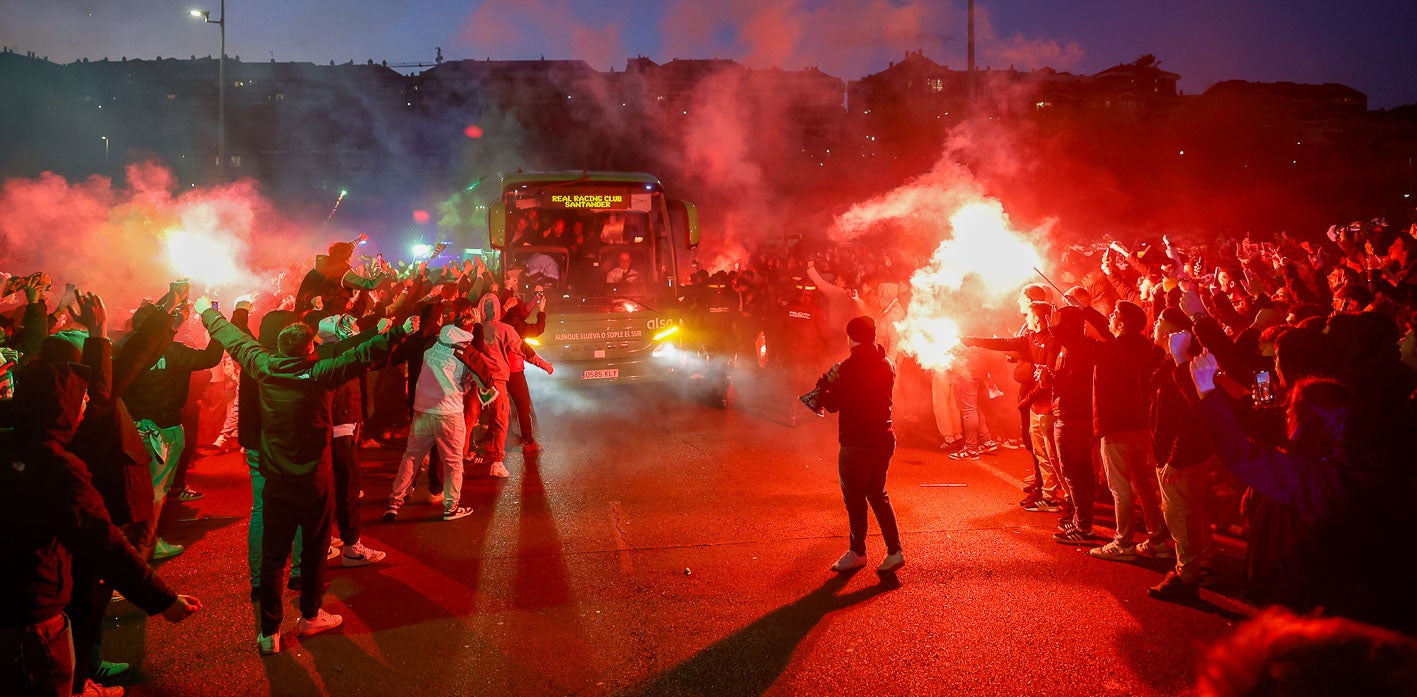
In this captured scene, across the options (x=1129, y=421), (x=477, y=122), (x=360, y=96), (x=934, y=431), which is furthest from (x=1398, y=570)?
(x=360, y=96)

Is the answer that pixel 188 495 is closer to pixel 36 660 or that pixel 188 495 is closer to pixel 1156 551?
pixel 36 660

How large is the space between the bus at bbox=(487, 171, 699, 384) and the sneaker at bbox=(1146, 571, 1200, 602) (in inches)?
326

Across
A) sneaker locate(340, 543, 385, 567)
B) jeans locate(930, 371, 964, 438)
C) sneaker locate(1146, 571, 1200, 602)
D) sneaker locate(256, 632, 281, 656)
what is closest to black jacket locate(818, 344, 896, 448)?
sneaker locate(1146, 571, 1200, 602)

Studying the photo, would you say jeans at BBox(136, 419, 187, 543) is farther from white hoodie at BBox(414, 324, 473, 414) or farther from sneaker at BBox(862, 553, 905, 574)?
sneaker at BBox(862, 553, 905, 574)

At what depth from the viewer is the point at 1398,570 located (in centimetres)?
261

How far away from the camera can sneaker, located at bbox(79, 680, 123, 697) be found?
386 centimetres

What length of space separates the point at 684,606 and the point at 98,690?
121 inches

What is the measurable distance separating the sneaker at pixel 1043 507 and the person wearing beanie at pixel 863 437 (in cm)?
202

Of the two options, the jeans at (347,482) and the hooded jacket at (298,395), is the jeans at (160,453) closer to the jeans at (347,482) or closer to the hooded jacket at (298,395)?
the jeans at (347,482)

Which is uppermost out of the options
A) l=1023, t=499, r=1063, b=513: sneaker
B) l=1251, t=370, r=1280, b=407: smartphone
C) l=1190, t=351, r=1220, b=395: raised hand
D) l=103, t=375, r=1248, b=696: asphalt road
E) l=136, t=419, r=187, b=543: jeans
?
l=1190, t=351, r=1220, b=395: raised hand

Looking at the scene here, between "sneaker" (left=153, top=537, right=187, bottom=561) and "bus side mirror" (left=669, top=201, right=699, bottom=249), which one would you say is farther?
"bus side mirror" (left=669, top=201, right=699, bottom=249)

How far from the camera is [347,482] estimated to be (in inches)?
224

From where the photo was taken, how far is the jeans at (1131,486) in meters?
5.94

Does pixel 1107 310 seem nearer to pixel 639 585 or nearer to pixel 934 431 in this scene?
pixel 934 431
